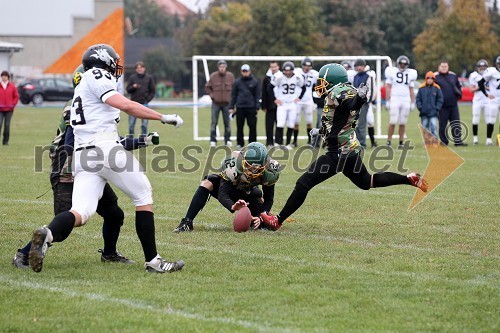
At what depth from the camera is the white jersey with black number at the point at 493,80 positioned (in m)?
18.0

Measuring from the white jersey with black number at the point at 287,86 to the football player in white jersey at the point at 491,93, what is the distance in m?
3.77

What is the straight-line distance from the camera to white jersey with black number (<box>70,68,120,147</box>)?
5.96m

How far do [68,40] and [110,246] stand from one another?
48776 millimetres

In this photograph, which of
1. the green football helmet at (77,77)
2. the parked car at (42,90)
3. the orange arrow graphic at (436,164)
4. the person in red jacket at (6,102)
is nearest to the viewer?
the green football helmet at (77,77)

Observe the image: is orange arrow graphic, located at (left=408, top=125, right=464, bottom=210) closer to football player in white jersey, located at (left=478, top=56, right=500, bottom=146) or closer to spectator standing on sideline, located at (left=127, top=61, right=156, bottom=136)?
football player in white jersey, located at (left=478, top=56, right=500, bottom=146)

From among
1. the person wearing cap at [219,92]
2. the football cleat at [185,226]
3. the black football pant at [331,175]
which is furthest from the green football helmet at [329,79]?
the person wearing cap at [219,92]

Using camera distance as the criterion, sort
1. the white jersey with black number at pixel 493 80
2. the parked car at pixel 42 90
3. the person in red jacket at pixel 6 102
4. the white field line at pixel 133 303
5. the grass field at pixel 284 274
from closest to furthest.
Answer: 1. the white field line at pixel 133 303
2. the grass field at pixel 284 274
3. the white jersey with black number at pixel 493 80
4. the person in red jacket at pixel 6 102
5. the parked car at pixel 42 90

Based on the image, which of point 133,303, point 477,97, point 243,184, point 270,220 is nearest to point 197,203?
point 243,184

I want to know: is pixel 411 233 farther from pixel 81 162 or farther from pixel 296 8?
pixel 296 8

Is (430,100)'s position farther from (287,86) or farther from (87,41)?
(87,41)

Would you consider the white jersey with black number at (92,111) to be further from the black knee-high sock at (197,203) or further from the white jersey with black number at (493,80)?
the white jersey with black number at (493,80)

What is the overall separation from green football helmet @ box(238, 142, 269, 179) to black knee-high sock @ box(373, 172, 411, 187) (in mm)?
1060

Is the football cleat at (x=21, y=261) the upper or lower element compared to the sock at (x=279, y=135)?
lower

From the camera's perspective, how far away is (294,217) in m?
9.02
